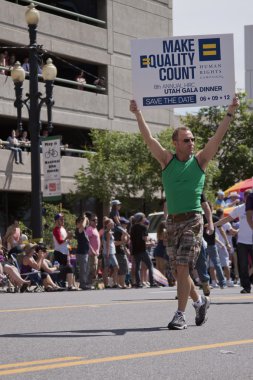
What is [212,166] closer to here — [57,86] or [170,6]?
[57,86]

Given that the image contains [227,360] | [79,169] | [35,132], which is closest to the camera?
[227,360]

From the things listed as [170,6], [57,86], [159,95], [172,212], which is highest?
[170,6]

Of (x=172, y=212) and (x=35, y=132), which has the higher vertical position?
(x=35, y=132)

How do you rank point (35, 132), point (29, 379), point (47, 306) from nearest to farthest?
point (29, 379) → point (47, 306) → point (35, 132)

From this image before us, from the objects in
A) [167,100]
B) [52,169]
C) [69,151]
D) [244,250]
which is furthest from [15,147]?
[167,100]

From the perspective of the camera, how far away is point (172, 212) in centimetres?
995

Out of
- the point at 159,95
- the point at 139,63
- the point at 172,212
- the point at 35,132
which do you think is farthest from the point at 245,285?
the point at 35,132

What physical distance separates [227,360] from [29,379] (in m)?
1.62

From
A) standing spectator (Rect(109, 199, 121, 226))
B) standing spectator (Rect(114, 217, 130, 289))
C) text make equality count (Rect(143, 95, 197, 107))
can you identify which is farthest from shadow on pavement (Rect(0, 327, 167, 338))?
standing spectator (Rect(109, 199, 121, 226))

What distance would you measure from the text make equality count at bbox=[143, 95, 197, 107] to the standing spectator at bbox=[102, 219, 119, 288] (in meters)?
7.84

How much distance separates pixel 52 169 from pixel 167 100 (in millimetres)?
8212

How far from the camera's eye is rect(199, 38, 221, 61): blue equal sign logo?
15.4 metres

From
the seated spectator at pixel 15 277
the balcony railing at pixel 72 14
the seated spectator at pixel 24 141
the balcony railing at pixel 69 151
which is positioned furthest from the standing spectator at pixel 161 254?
the balcony railing at pixel 72 14

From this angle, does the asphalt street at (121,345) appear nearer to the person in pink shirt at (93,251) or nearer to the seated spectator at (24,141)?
the person in pink shirt at (93,251)
